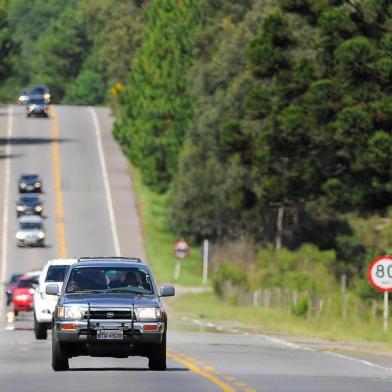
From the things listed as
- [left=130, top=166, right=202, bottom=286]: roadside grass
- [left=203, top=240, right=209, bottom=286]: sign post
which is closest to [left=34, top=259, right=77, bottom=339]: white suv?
[left=203, top=240, right=209, bottom=286]: sign post

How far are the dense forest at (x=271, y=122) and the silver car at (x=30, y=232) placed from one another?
7.49 metres

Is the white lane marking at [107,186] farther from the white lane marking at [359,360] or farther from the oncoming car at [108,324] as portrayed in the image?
the oncoming car at [108,324]

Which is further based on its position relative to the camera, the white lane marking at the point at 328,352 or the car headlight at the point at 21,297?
the car headlight at the point at 21,297

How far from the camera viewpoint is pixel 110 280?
26.6 meters

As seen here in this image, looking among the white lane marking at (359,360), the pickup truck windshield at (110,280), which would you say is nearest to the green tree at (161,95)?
the white lane marking at (359,360)

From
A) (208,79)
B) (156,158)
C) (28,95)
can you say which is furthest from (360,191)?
(28,95)

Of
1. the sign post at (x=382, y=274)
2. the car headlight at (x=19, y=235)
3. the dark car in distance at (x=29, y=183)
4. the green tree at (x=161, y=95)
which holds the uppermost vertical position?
the green tree at (x=161, y=95)

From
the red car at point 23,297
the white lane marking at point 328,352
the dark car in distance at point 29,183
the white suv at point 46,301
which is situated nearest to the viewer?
the white lane marking at point 328,352

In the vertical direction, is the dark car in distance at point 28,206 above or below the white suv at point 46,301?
above

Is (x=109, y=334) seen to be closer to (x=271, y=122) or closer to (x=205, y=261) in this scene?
(x=271, y=122)

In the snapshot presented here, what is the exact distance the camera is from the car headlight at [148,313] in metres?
25.4

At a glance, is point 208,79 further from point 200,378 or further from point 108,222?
point 200,378

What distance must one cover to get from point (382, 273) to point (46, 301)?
7.36 meters

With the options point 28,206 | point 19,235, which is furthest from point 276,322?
point 28,206
